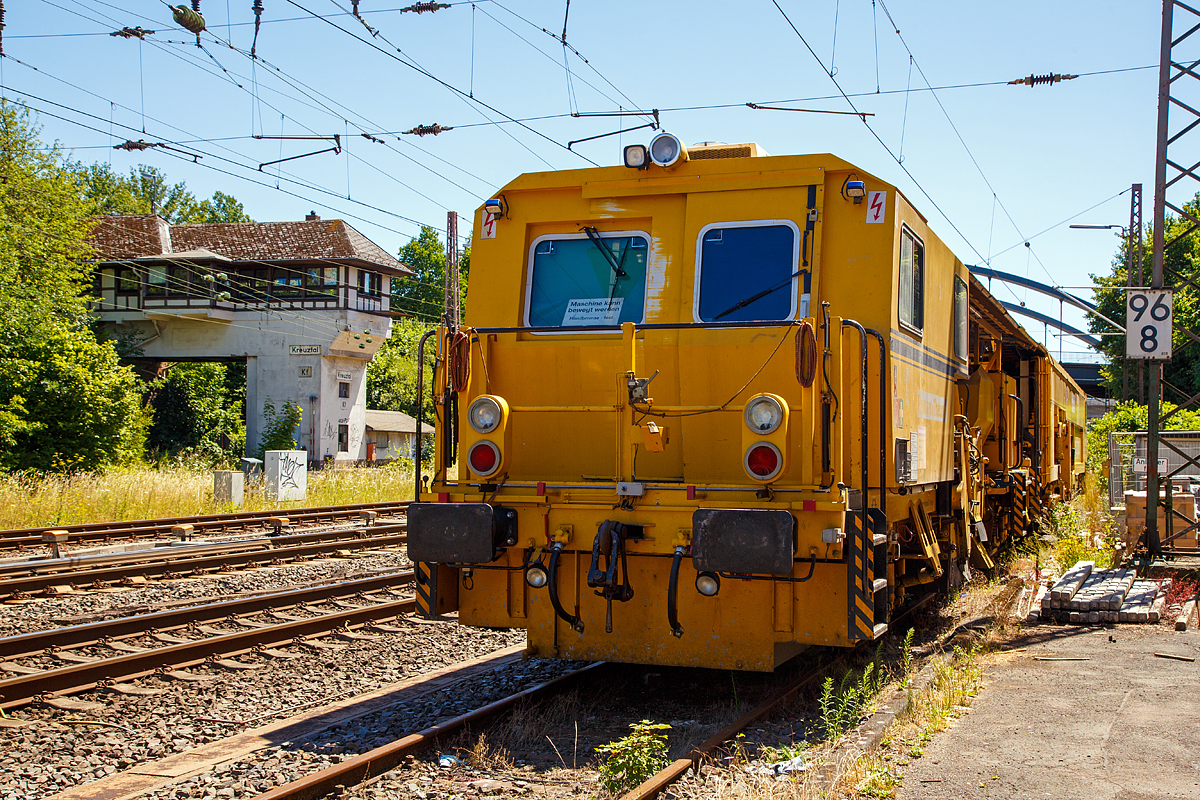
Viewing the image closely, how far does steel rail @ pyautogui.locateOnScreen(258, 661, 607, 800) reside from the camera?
4.59 meters

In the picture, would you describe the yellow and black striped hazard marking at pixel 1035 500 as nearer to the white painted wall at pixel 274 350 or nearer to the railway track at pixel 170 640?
the railway track at pixel 170 640

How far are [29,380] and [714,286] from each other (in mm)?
27290

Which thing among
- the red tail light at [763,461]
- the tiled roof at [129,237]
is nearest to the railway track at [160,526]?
the red tail light at [763,461]

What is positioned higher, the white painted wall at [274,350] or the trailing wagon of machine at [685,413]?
the white painted wall at [274,350]

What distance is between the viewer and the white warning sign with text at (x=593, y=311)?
22.2ft

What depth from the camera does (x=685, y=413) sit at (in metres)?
6.11

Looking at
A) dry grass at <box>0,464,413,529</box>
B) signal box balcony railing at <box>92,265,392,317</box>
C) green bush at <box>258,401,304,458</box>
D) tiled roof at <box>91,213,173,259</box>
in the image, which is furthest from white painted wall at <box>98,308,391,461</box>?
dry grass at <box>0,464,413,529</box>

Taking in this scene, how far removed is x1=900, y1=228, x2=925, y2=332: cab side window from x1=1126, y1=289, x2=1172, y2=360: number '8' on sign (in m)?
6.01

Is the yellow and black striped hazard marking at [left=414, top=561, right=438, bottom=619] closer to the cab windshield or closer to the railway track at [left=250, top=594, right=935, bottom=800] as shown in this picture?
the railway track at [left=250, top=594, right=935, bottom=800]

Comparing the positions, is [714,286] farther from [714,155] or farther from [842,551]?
[842,551]

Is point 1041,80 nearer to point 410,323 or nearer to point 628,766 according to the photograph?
point 628,766

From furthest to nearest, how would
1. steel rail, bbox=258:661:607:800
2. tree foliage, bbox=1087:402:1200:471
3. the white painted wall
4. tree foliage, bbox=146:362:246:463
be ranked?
the white painted wall
tree foliage, bbox=146:362:246:463
tree foliage, bbox=1087:402:1200:471
steel rail, bbox=258:661:607:800

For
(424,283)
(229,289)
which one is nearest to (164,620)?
(229,289)

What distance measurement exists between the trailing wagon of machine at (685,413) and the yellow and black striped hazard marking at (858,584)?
0.05 ft
